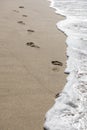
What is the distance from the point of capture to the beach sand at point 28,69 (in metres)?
3.70

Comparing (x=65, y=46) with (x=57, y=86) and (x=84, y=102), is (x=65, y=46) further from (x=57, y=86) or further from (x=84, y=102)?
(x=84, y=102)

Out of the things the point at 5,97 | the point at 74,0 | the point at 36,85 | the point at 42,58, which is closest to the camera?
the point at 5,97

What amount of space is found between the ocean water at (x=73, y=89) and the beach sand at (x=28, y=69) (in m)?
0.11

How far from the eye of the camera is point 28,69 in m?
4.95

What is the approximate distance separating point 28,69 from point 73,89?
855 millimetres

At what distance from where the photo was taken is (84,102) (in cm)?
412

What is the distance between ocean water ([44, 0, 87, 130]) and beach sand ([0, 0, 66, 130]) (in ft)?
0.36

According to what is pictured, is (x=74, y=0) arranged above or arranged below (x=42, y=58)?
below

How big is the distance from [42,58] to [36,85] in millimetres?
1110

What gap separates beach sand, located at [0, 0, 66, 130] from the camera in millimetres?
3697

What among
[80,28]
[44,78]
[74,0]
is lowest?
[74,0]

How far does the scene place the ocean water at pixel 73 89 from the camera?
3624mm

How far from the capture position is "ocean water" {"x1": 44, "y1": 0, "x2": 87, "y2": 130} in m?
3.62

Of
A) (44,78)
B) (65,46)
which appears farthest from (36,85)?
(65,46)
